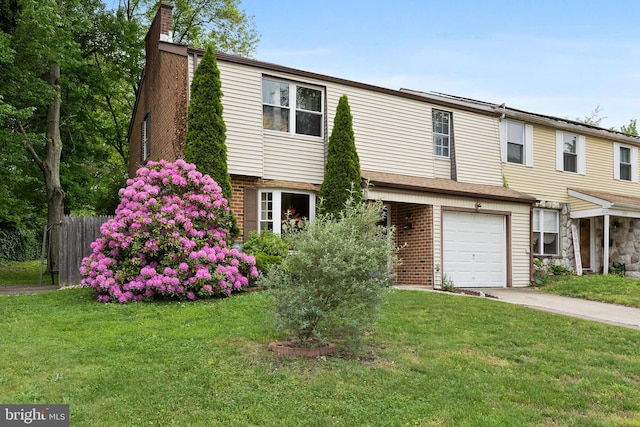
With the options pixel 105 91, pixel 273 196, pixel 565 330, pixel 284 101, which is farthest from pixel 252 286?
pixel 105 91

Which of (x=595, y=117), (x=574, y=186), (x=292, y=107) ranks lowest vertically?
(x=574, y=186)

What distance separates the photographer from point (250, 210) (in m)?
12.0

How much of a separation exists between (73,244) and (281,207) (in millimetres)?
4967

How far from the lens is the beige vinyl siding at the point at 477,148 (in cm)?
1524

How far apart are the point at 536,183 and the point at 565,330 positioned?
10.1 meters

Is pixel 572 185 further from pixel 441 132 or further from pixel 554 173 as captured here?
pixel 441 132

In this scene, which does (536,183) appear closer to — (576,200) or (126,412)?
(576,200)

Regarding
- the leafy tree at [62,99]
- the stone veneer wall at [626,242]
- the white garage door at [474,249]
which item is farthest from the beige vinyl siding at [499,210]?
the leafy tree at [62,99]

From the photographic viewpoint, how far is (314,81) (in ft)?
42.9

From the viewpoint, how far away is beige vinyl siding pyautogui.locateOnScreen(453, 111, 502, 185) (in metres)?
15.2

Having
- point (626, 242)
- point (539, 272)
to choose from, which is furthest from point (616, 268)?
point (539, 272)

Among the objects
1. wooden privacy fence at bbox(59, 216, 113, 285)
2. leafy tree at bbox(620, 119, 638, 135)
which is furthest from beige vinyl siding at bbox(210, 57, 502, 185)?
leafy tree at bbox(620, 119, 638, 135)

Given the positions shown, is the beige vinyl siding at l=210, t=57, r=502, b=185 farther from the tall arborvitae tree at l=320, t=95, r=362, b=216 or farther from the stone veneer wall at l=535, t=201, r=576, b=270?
the stone veneer wall at l=535, t=201, r=576, b=270

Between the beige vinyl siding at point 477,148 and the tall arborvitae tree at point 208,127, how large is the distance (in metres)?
7.29
